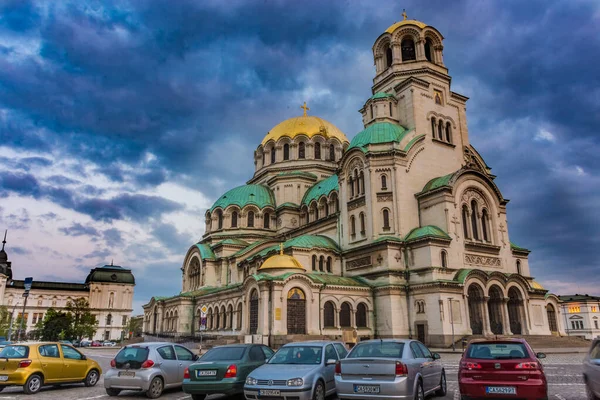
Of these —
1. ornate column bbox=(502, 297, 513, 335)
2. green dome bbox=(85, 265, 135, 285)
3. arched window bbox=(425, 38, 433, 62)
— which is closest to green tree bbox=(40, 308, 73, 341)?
green dome bbox=(85, 265, 135, 285)

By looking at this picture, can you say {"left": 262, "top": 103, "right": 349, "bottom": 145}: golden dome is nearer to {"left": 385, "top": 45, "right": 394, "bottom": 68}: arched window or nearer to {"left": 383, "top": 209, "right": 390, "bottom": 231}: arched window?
{"left": 385, "top": 45, "right": 394, "bottom": 68}: arched window

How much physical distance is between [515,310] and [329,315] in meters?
15.9

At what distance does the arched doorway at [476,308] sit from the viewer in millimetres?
36844

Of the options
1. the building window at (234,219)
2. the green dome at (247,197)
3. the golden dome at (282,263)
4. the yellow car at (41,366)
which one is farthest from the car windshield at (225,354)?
the building window at (234,219)

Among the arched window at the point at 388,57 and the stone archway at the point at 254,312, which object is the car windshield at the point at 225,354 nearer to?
the stone archway at the point at 254,312

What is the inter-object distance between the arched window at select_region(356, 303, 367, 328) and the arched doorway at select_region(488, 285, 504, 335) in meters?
9.96

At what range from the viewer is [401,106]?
1801 inches

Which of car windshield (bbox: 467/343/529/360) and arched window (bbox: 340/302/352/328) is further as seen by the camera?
arched window (bbox: 340/302/352/328)

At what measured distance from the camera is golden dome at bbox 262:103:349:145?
6062cm

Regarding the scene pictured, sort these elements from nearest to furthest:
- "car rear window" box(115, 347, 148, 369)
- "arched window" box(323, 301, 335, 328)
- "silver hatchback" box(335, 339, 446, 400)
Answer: "silver hatchback" box(335, 339, 446, 400) < "car rear window" box(115, 347, 148, 369) < "arched window" box(323, 301, 335, 328)

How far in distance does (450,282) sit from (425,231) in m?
4.47

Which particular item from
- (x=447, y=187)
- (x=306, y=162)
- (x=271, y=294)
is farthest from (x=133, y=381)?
(x=306, y=162)

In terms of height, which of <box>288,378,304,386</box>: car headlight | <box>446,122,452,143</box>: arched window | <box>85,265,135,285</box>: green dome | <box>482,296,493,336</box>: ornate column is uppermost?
<box>446,122,452,143</box>: arched window

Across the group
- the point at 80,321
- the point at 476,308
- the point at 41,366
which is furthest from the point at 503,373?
the point at 80,321
